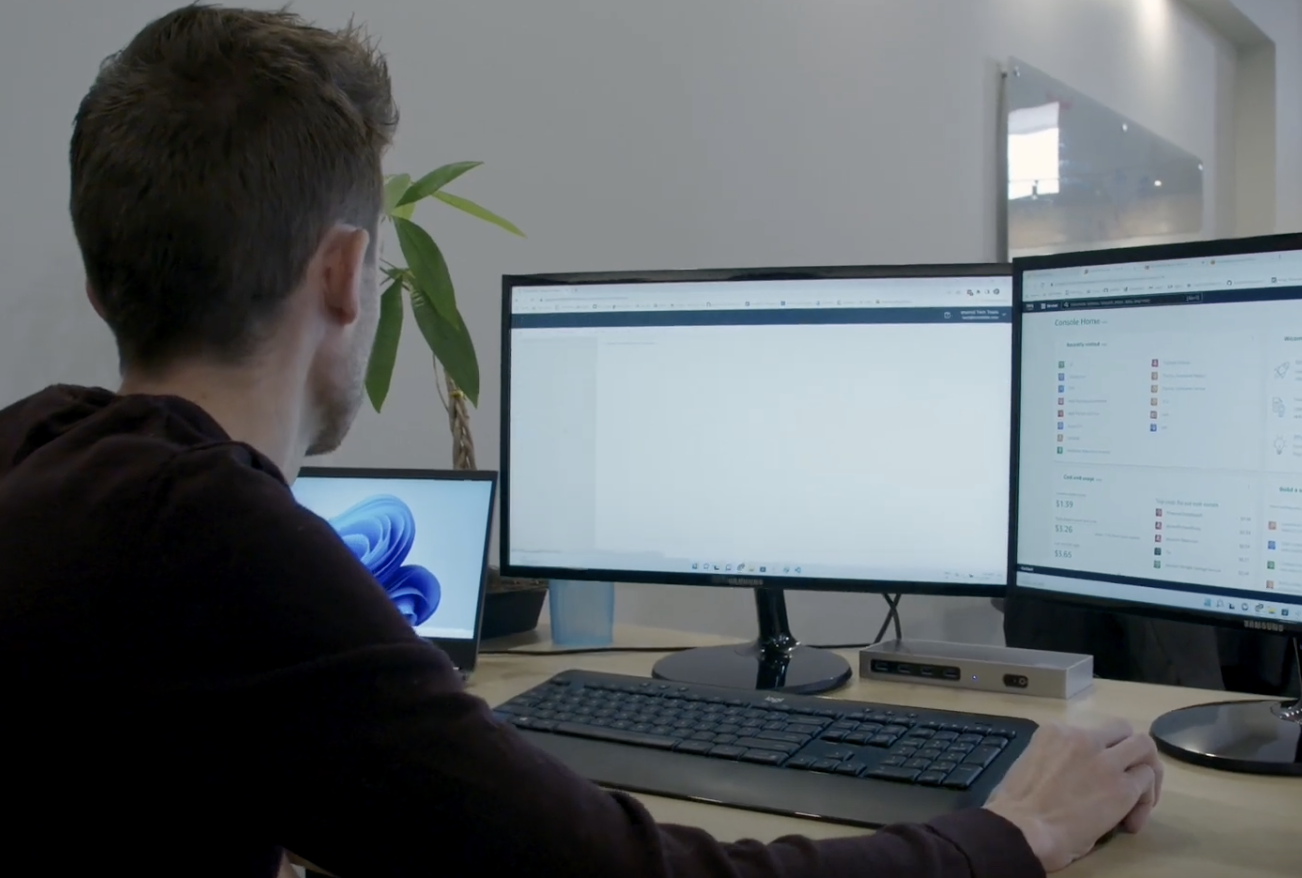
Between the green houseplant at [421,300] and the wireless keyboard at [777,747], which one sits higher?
the green houseplant at [421,300]

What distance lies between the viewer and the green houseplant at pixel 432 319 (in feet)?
4.64

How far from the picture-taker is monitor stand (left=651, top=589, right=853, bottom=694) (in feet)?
4.04

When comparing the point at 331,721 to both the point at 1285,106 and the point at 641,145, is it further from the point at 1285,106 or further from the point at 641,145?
the point at 1285,106

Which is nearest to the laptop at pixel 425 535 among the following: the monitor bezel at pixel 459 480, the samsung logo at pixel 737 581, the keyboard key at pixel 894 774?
the monitor bezel at pixel 459 480

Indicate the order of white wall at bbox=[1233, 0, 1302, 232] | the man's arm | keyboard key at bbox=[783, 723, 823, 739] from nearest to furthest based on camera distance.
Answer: the man's arm < keyboard key at bbox=[783, 723, 823, 739] < white wall at bbox=[1233, 0, 1302, 232]

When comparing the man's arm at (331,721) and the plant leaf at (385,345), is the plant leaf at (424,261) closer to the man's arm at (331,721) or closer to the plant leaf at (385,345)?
the plant leaf at (385,345)

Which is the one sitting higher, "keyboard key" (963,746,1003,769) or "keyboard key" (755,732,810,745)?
"keyboard key" (963,746,1003,769)

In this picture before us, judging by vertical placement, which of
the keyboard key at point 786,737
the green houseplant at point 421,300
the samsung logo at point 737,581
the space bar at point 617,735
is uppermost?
the green houseplant at point 421,300

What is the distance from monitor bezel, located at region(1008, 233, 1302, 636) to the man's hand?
0.20 meters

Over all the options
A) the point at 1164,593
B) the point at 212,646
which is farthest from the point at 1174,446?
the point at 212,646

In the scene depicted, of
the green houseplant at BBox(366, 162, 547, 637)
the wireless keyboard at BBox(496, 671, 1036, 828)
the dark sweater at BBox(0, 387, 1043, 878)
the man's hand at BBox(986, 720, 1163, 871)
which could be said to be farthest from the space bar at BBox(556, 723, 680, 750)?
the green houseplant at BBox(366, 162, 547, 637)

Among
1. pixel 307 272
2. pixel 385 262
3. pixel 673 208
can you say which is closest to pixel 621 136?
pixel 673 208

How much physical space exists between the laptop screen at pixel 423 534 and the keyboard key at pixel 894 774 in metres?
0.54

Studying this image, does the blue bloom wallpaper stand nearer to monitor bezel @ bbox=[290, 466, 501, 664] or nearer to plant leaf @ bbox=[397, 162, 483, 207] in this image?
monitor bezel @ bbox=[290, 466, 501, 664]
